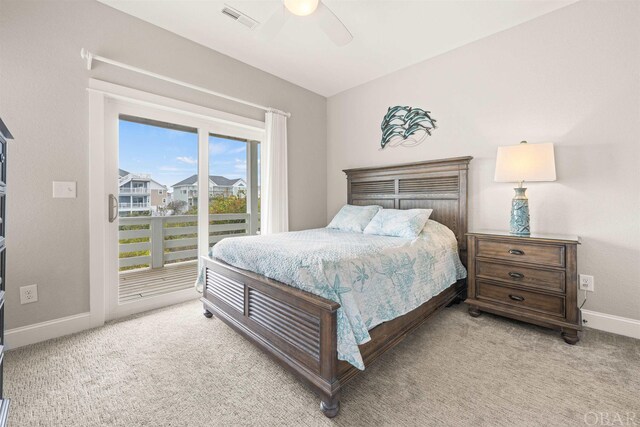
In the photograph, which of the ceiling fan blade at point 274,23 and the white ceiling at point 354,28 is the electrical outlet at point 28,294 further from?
the ceiling fan blade at point 274,23

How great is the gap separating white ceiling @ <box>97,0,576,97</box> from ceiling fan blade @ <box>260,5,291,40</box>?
0.24ft

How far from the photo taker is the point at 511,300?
2316 mm

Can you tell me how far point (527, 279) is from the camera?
7.33 feet

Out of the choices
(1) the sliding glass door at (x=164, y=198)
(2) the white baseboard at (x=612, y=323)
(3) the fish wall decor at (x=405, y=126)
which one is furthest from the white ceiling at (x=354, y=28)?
(2) the white baseboard at (x=612, y=323)

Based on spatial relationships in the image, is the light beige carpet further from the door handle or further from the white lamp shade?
the white lamp shade

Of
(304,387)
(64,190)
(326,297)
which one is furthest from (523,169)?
(64,190)

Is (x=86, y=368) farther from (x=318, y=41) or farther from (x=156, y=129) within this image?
(x=318, y=41)

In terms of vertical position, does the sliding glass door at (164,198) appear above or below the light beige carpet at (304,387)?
above

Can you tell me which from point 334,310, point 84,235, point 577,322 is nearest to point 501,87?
point 577,322

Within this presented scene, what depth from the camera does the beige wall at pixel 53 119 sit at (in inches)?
78.3

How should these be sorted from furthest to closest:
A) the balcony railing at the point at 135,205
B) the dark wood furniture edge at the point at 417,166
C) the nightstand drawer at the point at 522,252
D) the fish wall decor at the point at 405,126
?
the fish wall decor at the point at 405,126 → the dark wood furniture edge at the point at 417,166 → the balcony railing at the point at 135,205 → the nightstand drawer at the point at 522,252

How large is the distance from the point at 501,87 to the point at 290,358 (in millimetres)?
3083

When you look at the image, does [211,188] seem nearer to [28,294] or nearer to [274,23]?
[28,294]

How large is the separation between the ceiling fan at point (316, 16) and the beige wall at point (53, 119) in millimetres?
1308
